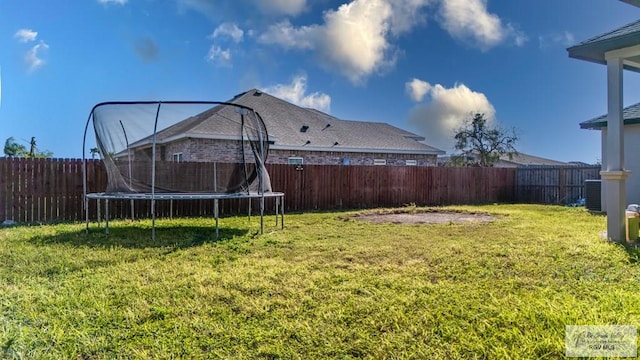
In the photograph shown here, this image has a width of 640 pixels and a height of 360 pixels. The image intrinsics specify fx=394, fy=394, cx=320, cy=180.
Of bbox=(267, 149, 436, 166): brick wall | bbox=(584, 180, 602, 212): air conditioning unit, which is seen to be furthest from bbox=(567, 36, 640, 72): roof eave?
bbox=(267, 149, 436, 166): brick wall

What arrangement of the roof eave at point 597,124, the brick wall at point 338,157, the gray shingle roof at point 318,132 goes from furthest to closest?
1. the gray shingle roof at point 318,132
2. the brick wall at point 338,157
3. the roof eave at point 597,124

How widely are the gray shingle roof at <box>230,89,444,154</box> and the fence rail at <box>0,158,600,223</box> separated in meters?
3.10

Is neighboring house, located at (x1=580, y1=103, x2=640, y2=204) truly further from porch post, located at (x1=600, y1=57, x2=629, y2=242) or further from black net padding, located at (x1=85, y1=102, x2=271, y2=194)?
black net padding, located at (x1=85, y1=102, x2=271, y2=194)

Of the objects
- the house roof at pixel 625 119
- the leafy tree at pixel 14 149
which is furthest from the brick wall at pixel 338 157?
the leafy tree at pixel 14 149

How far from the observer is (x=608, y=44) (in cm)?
578

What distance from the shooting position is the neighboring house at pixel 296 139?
43.5 feet

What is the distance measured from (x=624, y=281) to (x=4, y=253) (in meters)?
7.26

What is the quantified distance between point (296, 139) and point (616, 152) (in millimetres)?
10995

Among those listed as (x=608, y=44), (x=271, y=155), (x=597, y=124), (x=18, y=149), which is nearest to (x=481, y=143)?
(x=597, y=124)

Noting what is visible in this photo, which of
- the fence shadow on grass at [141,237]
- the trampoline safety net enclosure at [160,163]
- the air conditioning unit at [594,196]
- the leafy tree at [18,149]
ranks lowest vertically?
the fence shadow on grass at [141,237]

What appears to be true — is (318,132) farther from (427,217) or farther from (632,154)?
(632,154)

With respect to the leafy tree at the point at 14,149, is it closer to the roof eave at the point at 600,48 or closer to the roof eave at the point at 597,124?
the roof eave at the point at 600,48

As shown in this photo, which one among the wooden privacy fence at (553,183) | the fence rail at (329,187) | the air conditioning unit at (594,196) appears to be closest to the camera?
the fence rail at (329,187)

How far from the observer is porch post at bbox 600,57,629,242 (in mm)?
5816
